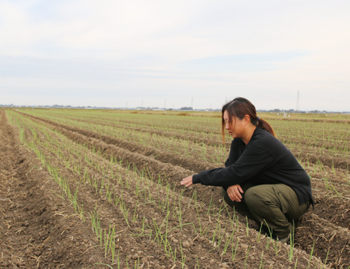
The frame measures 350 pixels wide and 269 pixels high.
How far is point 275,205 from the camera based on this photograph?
300 centimetres

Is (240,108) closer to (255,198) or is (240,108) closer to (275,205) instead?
(255,198)

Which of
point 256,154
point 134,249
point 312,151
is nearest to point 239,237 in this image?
point 256,154

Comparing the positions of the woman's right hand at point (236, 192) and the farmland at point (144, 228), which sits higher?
the woman's right hand at point (236, 192)

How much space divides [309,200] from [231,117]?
1.36 metres

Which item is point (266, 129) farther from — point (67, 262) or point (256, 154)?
point (67, 262)

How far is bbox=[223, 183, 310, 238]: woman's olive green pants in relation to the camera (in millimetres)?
3000

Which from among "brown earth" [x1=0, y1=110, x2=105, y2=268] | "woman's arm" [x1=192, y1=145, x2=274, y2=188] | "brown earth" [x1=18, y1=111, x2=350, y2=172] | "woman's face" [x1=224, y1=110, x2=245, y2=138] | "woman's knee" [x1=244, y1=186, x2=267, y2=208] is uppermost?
"woman's face" [x1=224, y1=110, x2=245, y2=138]

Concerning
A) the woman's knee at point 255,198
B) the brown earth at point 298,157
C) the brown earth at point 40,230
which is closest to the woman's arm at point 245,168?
the woman's knee at point 255,198

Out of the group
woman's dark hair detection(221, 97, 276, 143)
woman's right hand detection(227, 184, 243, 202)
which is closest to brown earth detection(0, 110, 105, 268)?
woman's right hand detection(227, 184, 243, 202)

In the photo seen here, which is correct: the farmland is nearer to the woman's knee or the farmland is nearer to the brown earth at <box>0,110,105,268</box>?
the brown earth at <box>0,110,105,268</box>

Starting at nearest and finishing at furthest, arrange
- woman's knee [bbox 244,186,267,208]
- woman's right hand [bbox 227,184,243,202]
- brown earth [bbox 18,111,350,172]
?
woman's knee [bbox 244,186,267,208] < woman's right hand [bbox 227,184,243,202] < brown earth [bbox 18,111,350,172]

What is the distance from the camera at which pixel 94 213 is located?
138 inches

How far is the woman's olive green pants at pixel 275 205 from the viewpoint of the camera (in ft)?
9.84

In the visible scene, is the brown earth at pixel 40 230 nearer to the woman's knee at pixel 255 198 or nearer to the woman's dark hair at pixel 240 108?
the woman's knee at pixel 255 198
